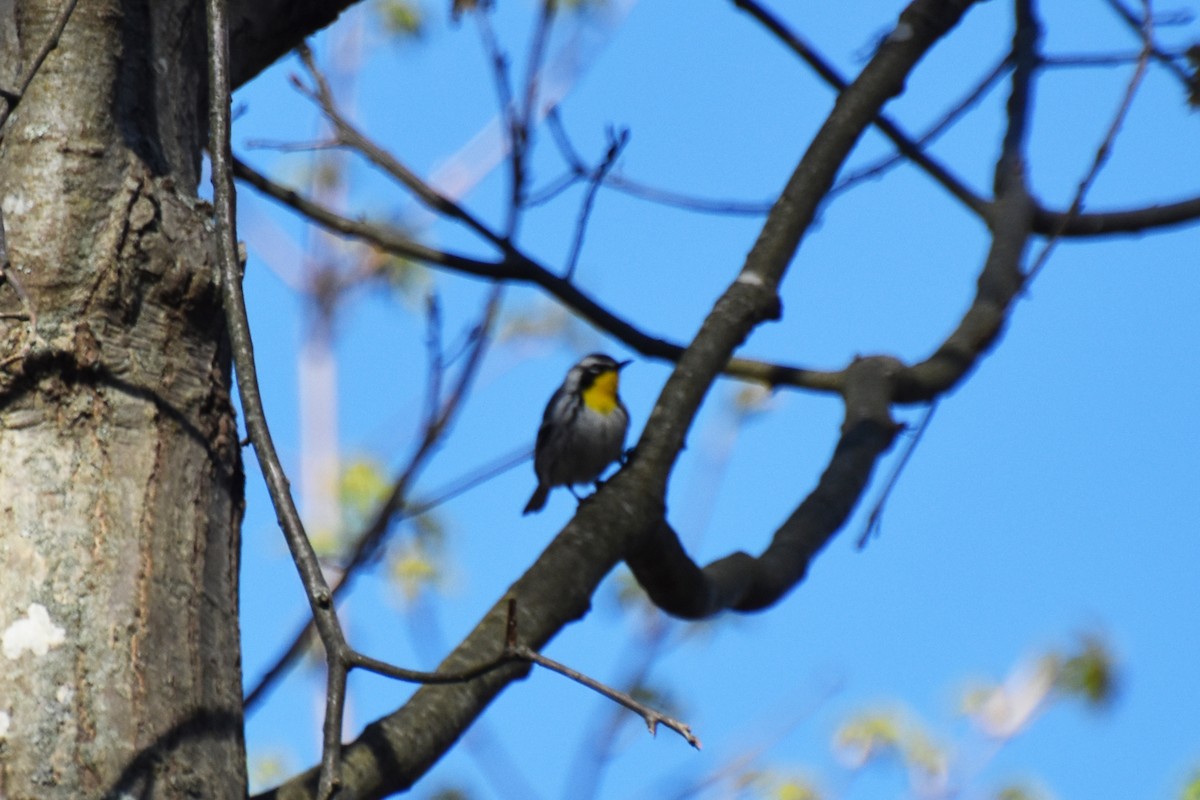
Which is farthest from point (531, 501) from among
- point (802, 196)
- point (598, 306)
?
point (802, 196)

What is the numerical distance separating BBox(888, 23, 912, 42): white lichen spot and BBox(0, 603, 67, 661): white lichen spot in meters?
2.63

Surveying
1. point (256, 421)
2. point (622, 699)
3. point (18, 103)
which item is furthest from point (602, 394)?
point (622, 699)

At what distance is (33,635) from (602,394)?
490 cm

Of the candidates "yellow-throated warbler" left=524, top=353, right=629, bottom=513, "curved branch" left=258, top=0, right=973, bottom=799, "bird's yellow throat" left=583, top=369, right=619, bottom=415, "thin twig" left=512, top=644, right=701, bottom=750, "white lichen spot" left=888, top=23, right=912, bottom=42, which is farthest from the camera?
"bird's yellow throat" left=583, top=369, right=619, bottom=415

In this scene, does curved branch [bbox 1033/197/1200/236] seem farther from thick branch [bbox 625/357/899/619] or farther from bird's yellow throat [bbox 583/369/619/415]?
bird's yellow throat [bbox 583/369/619/415]

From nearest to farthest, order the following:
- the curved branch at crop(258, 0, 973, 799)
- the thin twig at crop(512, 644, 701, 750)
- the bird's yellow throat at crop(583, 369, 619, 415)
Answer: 1. the thin twig at crop(512, 644, 701, 750)
2. the curved branch at crop(258, 0, 973, 799)
3. the bird's yellow throat at crop(583, 369, 619, 415)

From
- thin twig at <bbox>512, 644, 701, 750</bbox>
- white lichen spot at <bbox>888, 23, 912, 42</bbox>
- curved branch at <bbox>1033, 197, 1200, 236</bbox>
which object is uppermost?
white lichen spot at <bbox>888, 23, 912, 42</bbox>

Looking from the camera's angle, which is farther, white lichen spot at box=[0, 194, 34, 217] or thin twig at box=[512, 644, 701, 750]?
white lichen spot at box=[0, 194, 34, 217]

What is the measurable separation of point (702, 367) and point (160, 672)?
1.43 m

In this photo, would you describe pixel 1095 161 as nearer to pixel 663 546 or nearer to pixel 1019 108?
pixel 663 546

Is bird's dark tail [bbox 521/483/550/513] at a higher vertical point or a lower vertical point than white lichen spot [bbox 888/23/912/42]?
higher

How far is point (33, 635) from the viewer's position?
1655 millimetres

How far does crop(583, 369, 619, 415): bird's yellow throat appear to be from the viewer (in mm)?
6387

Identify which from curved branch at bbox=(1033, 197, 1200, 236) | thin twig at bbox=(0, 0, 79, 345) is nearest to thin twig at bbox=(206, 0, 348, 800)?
thin twig at bbox=(0, 0, 79, 345)
